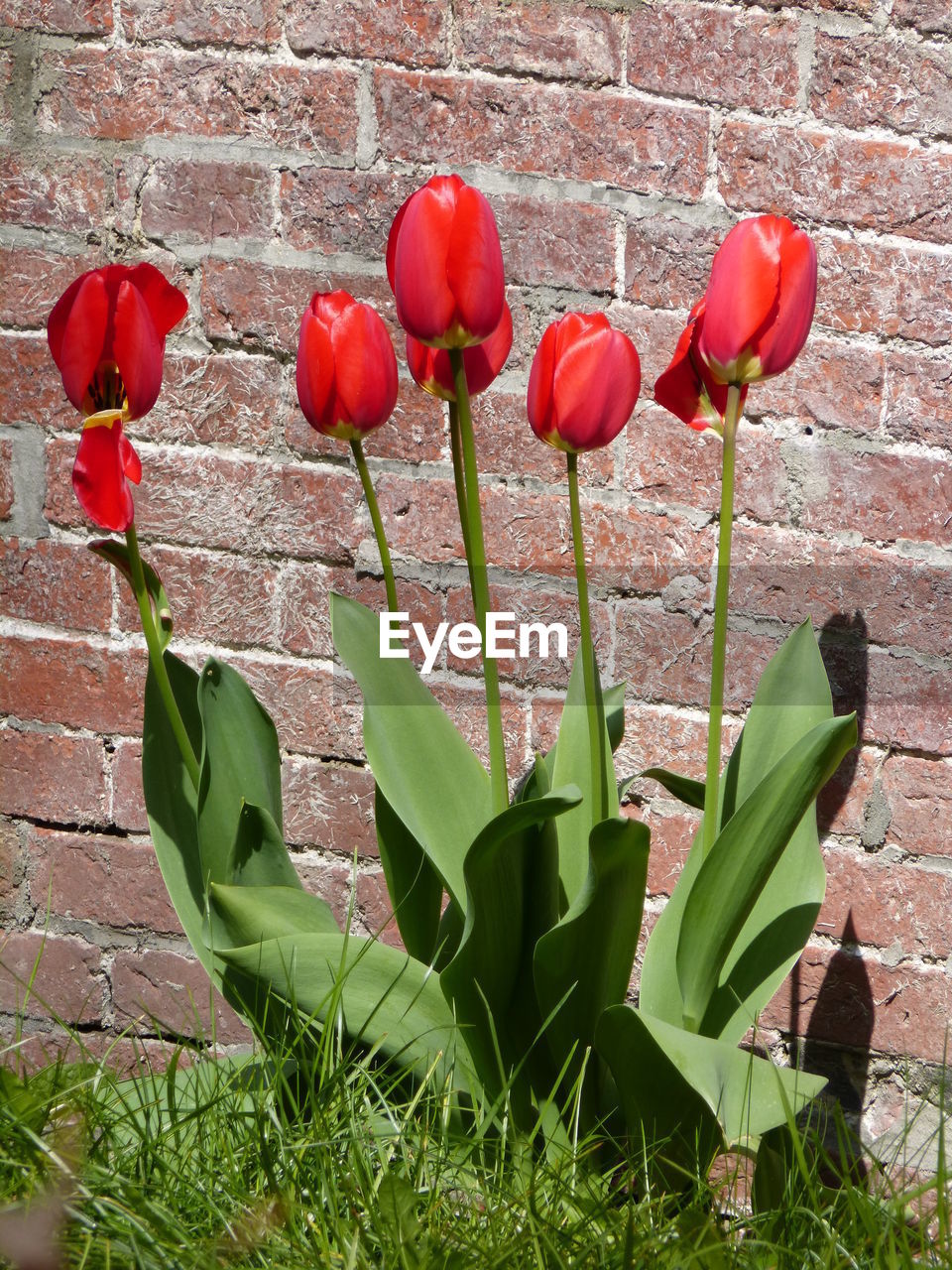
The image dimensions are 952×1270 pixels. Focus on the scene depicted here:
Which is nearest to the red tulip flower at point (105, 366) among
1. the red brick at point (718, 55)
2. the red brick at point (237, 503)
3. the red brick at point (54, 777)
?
the red brick at point (237, 503)

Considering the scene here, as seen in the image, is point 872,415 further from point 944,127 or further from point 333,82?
point 333,82

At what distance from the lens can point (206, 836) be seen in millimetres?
878

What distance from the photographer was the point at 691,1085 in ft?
2.41

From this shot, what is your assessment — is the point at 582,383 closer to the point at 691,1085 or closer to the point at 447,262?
the point at 447,262

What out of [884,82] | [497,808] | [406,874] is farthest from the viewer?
[884,82]

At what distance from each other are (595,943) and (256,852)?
0.26m

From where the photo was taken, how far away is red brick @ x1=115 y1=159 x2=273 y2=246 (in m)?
Answer: 1.09

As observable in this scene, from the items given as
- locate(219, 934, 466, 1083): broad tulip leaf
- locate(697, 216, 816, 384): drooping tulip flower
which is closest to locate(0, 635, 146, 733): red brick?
locate(219, 934, 466, 1083): broad tulip leaf

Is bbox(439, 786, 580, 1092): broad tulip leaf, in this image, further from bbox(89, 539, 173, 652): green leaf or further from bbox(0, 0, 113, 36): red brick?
bbox(0, 0, 113, 36): red brick

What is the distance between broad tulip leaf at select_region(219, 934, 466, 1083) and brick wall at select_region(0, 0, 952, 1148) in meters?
0.32

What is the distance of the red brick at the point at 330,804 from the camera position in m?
1.14

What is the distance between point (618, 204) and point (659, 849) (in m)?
0.61

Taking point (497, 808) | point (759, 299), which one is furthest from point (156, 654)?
point (759, 299)

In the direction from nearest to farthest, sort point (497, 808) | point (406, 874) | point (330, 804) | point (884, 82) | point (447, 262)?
point (447, 262), point (497, 808), point (406, 874), point (884, 82), point (330, 804)
